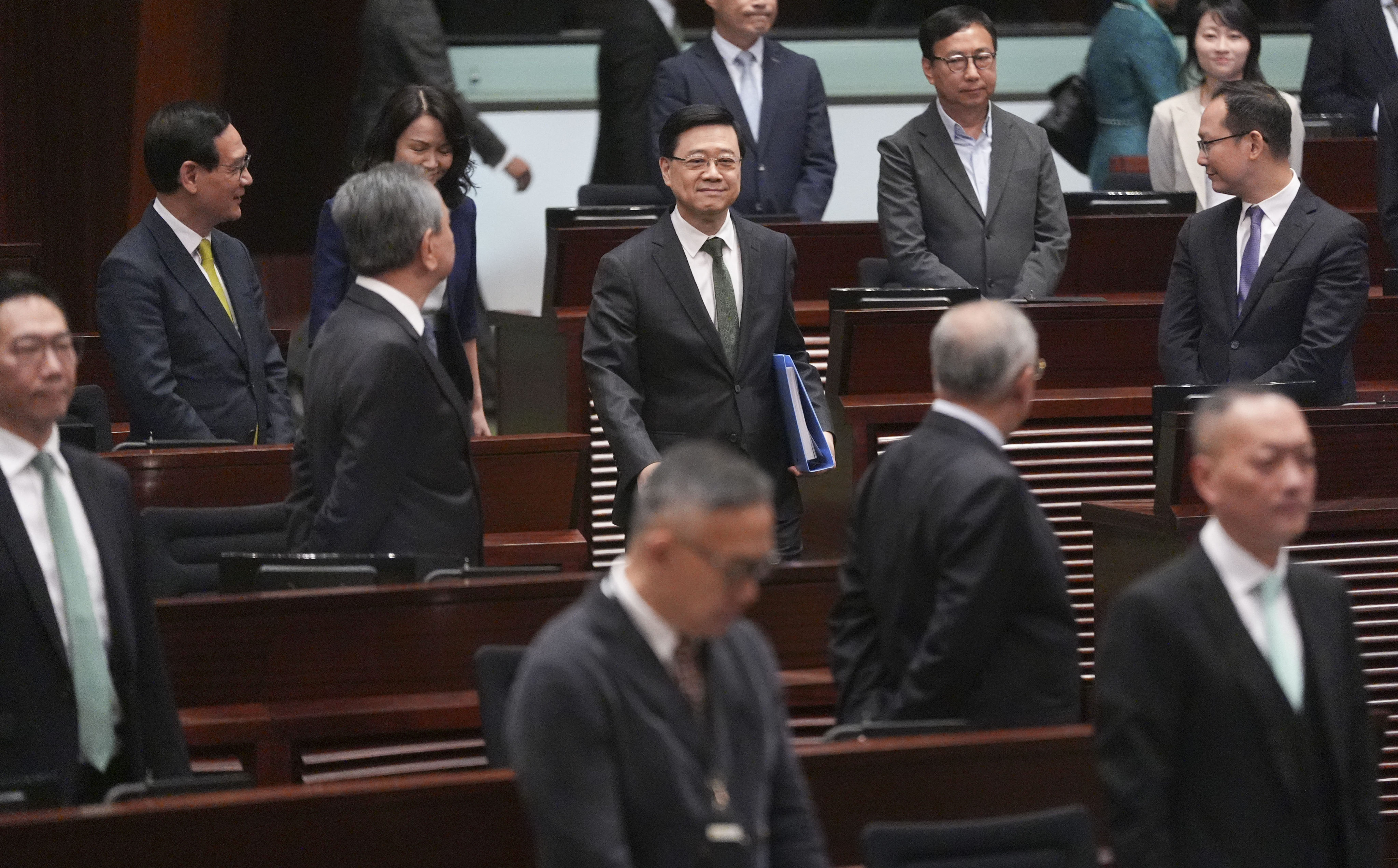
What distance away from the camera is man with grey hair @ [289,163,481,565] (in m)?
3.16

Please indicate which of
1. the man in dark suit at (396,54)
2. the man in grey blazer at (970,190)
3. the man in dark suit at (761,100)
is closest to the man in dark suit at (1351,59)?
the man in dark suit at (761,100)

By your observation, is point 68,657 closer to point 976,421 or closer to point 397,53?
point 976,421

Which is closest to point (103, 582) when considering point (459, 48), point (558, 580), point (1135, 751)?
point (558, 580)

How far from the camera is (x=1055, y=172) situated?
5004 mm

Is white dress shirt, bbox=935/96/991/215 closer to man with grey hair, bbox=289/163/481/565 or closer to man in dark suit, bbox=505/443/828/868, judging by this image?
man with grey hair, bbox=289/163/481/565

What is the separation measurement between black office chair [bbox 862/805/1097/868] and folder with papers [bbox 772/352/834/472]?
1654 mm

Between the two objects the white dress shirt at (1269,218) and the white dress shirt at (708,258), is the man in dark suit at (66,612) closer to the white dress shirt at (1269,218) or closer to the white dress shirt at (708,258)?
the white dress shirt at (708,258)

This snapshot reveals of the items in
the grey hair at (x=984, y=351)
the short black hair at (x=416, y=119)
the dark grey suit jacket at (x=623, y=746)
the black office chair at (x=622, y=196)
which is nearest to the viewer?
the dark grey suit jacket at (x=623, y=746)

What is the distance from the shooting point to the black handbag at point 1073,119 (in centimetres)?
658

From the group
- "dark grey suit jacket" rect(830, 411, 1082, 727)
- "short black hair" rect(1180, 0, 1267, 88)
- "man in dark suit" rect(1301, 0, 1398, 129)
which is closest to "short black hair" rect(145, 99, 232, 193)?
"dark grey suit jacket" rect(830, 411, 1082, 727)

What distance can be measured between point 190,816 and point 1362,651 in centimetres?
264

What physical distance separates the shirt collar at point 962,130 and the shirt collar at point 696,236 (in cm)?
109

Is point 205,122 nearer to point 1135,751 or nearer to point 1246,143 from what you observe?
point 1246,143

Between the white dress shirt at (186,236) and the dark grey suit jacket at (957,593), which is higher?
the white dress shirt at (186,236)
